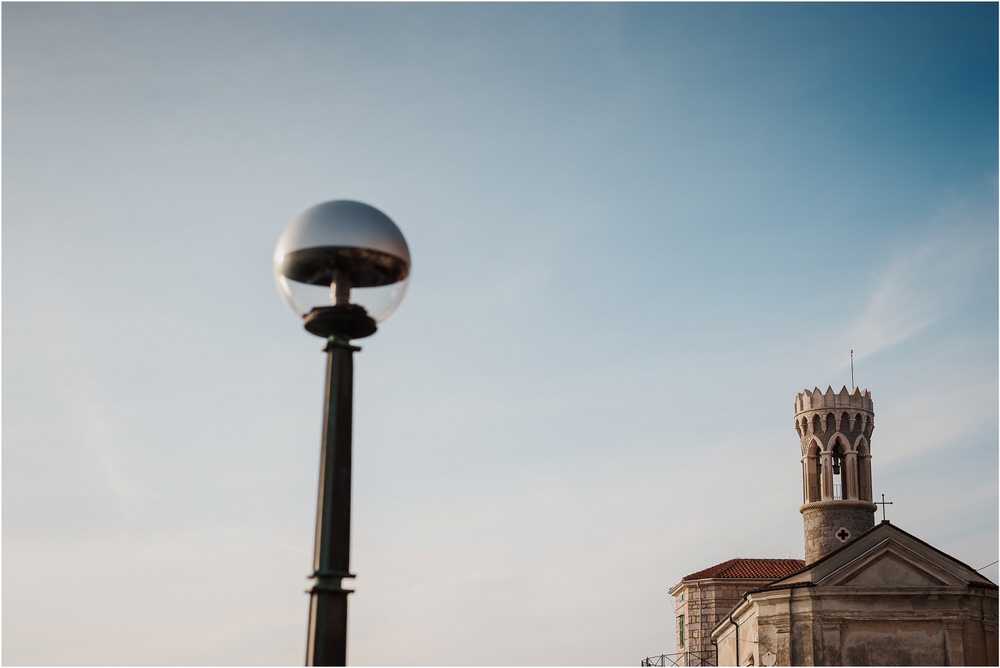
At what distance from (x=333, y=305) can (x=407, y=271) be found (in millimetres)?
427

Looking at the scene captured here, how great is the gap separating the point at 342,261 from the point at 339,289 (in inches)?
5.9

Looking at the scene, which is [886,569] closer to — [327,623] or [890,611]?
[890,611]

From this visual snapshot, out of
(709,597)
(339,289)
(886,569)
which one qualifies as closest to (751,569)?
(709,597)

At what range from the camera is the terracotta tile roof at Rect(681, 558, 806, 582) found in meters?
54.9

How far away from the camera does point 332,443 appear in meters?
5.38

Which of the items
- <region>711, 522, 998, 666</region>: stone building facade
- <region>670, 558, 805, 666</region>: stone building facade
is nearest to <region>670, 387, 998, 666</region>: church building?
<region>711, 522, 998, 666</region>: stone building facade

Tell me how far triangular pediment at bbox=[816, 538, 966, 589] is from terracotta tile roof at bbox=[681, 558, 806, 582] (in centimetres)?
2049

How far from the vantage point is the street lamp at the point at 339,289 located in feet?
17.5

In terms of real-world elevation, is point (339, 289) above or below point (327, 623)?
above

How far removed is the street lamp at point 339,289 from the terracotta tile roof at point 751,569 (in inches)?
2035

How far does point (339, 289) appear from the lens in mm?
5559

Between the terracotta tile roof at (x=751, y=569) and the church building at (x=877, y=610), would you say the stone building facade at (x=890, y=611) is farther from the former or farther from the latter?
the terracotta tile roof at (x=751, y=569)

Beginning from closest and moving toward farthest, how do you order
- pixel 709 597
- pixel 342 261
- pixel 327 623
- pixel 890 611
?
pixel 327 623 < pixel 342 261 < pixel 890 611 < pixel 709 597

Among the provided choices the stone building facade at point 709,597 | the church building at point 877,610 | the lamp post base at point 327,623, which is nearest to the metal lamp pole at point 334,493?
the lamp post base at point 327,623
